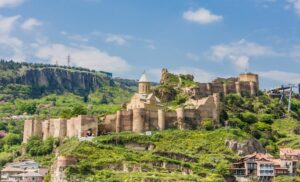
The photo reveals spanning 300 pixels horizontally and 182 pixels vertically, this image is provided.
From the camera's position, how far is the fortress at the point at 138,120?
68.7 metres

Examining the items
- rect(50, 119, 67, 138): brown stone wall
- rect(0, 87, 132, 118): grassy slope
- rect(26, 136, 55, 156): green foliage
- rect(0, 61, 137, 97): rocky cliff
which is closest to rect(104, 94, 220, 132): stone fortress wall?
rect(50, 119, 67, 138): brown stone wall

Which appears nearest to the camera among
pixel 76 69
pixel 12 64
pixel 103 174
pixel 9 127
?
pixel 103 174

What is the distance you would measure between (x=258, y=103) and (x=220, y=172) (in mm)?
26297

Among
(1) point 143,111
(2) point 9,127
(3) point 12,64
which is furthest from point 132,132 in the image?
(3) point 12,64

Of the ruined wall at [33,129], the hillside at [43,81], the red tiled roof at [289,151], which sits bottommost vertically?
the red tiled roof at [289,151]

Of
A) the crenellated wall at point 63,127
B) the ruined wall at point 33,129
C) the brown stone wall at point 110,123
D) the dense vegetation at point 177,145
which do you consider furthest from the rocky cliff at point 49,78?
the brown stone wall at point 110,123

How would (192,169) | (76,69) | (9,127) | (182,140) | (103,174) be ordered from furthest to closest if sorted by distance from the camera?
(76,69) → (9,127) → (182,140) → (192,169) → (103,174)

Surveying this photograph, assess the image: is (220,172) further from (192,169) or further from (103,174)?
(103,174)

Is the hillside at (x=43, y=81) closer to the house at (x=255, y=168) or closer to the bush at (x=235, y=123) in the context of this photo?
the bush at (x=235, y=123)

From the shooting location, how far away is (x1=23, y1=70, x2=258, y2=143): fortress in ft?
225

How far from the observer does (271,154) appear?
2813 inches

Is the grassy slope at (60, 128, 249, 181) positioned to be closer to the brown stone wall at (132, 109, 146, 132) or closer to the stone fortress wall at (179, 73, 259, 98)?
the brown stone wall at (132, 109, 146, 132)

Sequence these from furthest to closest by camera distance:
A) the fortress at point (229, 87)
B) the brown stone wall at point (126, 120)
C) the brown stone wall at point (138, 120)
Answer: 1. the fortress at point (229, 87)
2. the brown stone wall at point (126, 120)
3. the brown stone wall at point (138, 120)

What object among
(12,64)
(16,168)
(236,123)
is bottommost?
(16,168)
